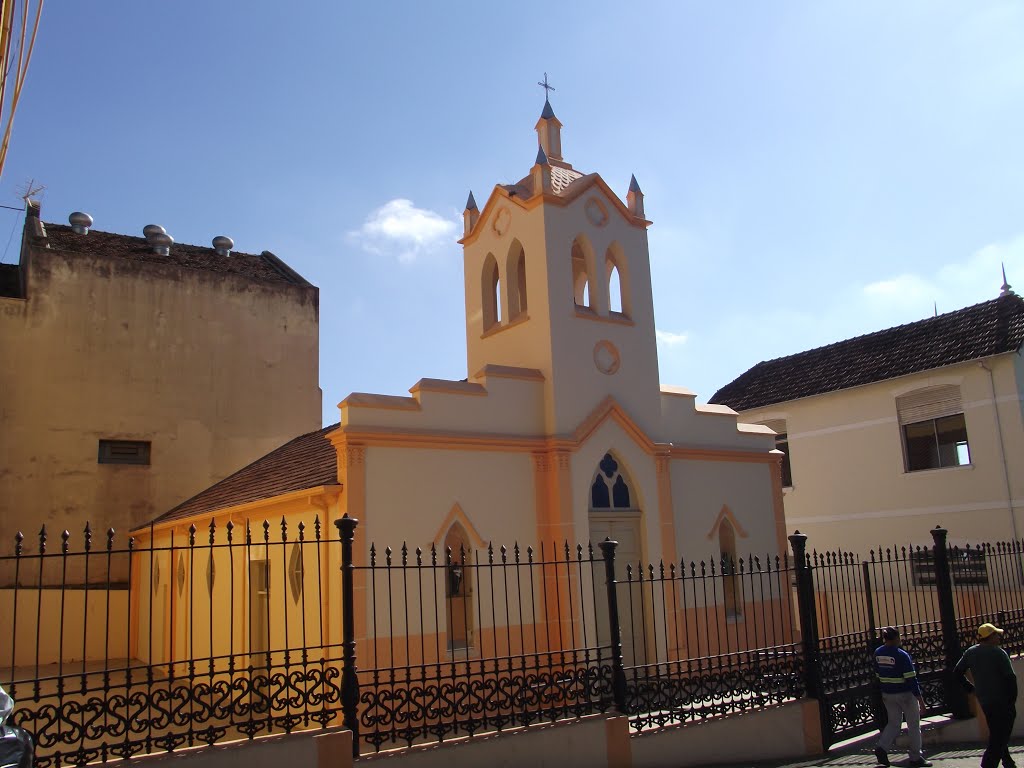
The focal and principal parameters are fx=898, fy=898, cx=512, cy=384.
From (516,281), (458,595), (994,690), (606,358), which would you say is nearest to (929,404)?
(606,358)

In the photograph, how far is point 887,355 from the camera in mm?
22156

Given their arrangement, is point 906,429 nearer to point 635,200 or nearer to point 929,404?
point 929,404

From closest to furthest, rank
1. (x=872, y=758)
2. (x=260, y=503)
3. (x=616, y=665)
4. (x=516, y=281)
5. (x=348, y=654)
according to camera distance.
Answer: (x=348, y=654), (x=616, y=665), (x=872, y=758), (x=260, y=503), (x=516, y=281)

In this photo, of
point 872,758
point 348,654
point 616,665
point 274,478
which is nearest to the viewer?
point 348,654

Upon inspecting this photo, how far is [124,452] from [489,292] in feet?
35.9

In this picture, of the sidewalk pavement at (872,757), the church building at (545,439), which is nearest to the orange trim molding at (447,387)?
the church building at (545,439)

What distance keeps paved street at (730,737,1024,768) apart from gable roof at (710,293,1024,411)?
1063 cm

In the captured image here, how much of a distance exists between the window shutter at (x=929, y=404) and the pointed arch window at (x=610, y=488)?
9533 millimetres

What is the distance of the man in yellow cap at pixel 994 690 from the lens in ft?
29.6

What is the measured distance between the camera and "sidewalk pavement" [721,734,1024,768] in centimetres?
978

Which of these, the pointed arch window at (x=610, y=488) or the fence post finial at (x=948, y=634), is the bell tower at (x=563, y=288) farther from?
the fence post finial at (x=948, y=634)

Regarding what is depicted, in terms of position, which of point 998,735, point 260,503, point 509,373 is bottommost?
point 998,735

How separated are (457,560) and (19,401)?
12.9 metres

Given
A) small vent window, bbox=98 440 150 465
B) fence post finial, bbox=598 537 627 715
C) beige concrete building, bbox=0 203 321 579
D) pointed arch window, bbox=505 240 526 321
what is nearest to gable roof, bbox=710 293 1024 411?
pointed arch window, bbox=505 240 526 321
